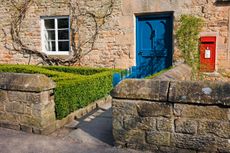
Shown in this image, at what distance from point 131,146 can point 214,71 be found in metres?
5.19

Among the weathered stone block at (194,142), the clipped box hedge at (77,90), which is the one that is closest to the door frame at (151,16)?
the clipped box hedge at (77,90)

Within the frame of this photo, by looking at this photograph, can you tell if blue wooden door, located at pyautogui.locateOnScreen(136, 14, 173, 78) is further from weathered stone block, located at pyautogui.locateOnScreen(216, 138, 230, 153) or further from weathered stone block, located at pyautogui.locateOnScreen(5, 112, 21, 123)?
weathered stone block, located at pyautogui.locateOnScreen(216, 138, 230, 153)

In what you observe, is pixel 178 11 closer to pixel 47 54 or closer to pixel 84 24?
pixel 84 24

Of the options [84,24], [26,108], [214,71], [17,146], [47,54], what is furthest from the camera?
[47,54]

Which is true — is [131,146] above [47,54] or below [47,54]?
below

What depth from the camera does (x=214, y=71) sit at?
804 centimetres

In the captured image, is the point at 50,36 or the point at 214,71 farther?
the point at 50,36

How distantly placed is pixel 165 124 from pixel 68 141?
158 cm

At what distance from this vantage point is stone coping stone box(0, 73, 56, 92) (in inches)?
171

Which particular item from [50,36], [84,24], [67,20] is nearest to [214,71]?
[84,24]

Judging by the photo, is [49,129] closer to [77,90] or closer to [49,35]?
[77,90]

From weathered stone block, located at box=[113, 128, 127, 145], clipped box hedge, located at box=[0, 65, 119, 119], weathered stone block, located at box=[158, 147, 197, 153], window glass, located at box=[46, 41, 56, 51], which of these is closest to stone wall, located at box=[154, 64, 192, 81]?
weathered stone block, located at box=[113, 128, 127, 145]

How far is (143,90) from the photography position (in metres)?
3.59

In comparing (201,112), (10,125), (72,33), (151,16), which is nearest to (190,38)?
(151,16)
